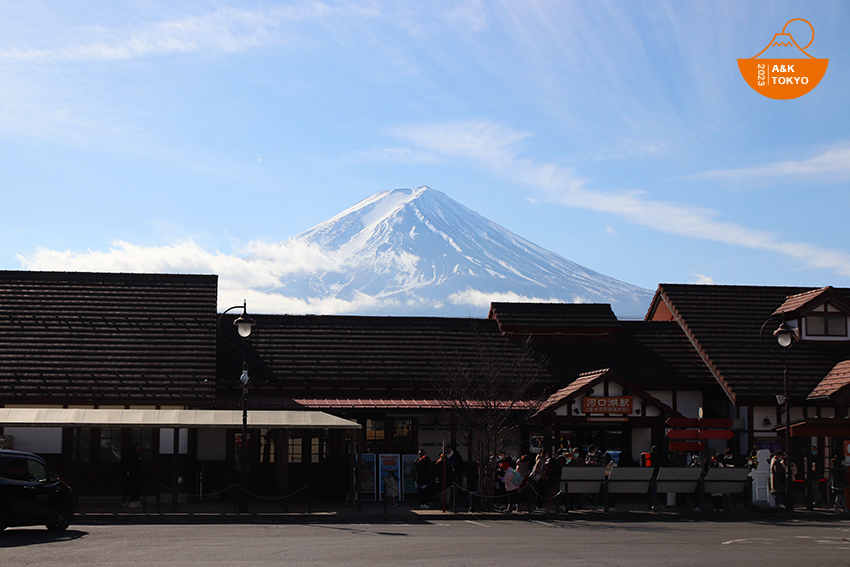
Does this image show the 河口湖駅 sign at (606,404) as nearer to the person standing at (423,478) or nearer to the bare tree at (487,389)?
the bare tree at (487,389)

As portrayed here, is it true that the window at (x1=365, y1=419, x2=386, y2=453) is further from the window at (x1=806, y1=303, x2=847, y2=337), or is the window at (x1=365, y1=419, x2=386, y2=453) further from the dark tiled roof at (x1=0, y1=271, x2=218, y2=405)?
the window at (x1=806, y1=303, x2=847, y2=337)

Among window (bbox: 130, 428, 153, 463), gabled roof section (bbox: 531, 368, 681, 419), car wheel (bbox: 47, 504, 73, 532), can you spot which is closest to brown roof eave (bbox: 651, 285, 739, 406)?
gabled roof section (bbox: 531, 368, 681, 419)

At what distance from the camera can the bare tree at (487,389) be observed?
26.9 metres

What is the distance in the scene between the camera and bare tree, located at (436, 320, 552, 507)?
88.2 ft

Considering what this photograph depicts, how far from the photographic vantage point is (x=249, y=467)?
29.4m

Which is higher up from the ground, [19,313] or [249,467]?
[19,313]

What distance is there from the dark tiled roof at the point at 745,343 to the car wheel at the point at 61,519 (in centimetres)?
2112

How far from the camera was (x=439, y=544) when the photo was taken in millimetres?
17938

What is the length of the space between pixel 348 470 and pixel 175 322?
8247 millimetres

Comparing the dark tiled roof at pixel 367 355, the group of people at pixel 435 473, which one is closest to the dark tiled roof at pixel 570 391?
the dark tiled roof at pixel 367 355

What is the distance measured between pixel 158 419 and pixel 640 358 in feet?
56.8

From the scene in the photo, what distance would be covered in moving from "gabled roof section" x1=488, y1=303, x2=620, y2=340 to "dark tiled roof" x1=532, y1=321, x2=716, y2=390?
0.39 metres

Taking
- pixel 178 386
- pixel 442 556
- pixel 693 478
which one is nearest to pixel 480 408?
pixel 693 478

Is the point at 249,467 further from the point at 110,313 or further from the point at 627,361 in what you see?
the point at 627,361
